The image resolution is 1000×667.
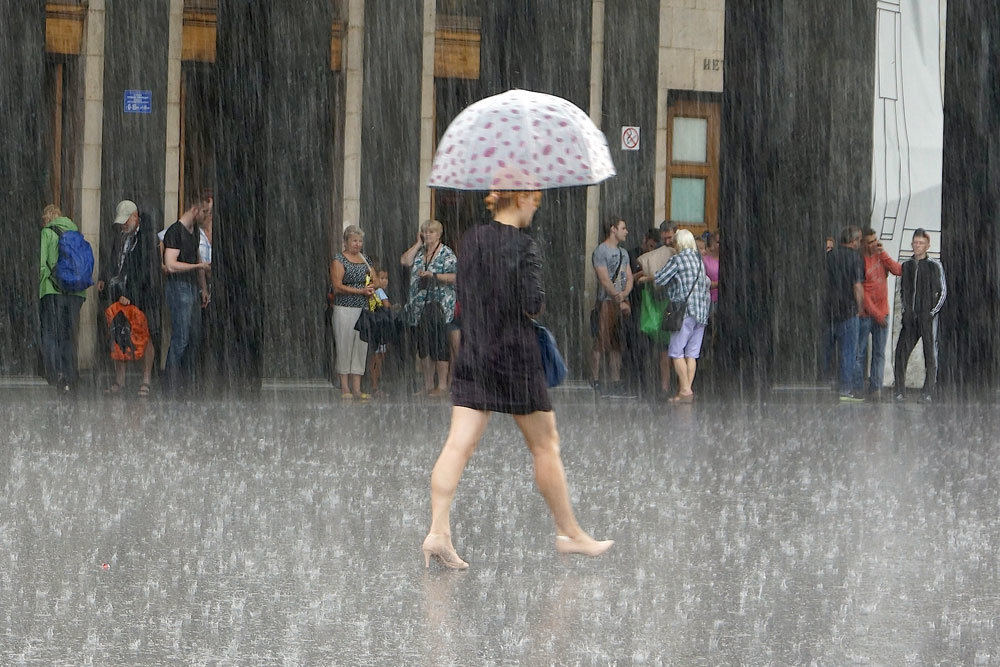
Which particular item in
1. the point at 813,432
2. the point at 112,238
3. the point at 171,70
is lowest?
the point at 813,432

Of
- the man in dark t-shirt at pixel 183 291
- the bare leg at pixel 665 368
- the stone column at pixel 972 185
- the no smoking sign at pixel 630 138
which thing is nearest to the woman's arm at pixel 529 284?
the man in dark t-shirt at pixel 183 291

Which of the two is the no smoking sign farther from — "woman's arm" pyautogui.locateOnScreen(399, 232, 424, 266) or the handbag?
"woman's arm" pyautogui.locateOnScreen(399, 232, 424, 266)

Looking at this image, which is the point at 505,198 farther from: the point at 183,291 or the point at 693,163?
the point at 693,163

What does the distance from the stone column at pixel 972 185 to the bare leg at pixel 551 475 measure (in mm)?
13108

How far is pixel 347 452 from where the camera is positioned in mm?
10578

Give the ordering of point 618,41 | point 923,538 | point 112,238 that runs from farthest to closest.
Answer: point 618,41 → point 112,238 → point 923,538

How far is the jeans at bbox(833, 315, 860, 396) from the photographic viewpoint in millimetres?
17438

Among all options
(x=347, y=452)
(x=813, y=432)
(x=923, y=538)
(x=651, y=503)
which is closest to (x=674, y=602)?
(x=923, y=538)

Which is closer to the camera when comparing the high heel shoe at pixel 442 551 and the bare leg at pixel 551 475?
the high heel shoe at pixel 442 551

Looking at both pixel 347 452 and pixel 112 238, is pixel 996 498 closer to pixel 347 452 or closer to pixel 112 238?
pixel 347 452

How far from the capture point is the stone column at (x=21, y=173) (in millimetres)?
16516

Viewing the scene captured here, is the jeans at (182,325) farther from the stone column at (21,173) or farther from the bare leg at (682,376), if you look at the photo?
the bare leg at (682,376)

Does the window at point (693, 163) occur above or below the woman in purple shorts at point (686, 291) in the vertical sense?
above

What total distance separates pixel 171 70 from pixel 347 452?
914 cm
